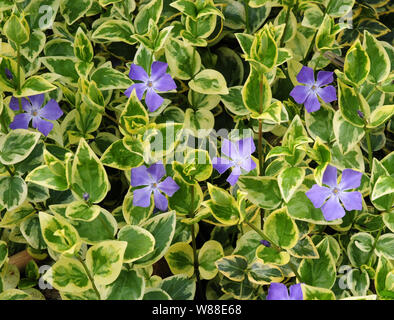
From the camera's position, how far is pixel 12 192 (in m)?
1.32

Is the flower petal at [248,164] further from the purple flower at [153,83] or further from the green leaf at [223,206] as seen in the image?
the purple flower at [153,83]

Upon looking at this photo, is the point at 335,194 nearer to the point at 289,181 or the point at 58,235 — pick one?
the point at 289,181

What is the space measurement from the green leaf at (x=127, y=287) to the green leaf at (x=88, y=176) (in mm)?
185

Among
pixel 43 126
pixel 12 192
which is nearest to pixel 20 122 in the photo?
pixel 43 126

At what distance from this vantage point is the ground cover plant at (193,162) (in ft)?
3.86

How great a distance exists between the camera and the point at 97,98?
1.38 m

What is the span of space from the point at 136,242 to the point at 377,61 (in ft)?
2.46

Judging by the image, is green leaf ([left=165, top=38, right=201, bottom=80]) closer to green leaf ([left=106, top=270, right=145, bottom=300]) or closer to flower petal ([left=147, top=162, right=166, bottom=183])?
flower petal ([left=147, top=162, right=166, bottom=183])

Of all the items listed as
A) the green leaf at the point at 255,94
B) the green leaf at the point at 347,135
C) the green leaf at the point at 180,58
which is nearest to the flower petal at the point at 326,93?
the green leaf at the point at 347,135

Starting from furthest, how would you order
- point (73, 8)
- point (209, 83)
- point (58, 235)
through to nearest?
point (73, 8) < point (209, 83) < point (58, 235)

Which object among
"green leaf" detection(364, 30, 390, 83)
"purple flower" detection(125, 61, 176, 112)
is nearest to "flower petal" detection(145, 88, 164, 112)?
"purple flower" detection(125, 61, 176, 112)

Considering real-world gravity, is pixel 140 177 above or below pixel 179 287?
above

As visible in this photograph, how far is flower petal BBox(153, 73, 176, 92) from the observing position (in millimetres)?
1335
